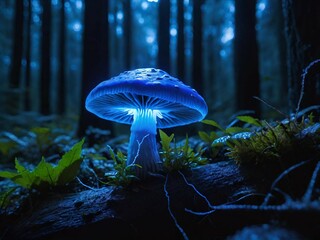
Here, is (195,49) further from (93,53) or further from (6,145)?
(6,145)

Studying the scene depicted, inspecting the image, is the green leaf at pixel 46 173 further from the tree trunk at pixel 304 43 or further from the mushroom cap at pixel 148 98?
the tree trunk at pixel 304 43

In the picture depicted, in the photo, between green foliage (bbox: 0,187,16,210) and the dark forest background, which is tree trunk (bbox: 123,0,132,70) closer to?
the dark forest background

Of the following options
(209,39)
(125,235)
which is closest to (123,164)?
(125,235)

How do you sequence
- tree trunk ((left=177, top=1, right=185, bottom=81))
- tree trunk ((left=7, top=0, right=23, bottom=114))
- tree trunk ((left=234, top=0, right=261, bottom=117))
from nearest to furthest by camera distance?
1. tree trunk ((left=234, top=0, right=261, bottom=117))
2. tree trunk ((left=177, top=1, right=185, bottom=81))
3. tree trunk ((left=7, top=0, right=23, bottom=114))

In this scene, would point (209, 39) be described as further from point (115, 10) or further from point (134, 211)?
point (134, 211)

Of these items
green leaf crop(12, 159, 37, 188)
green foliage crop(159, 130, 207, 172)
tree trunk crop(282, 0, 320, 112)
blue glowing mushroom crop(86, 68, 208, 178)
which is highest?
tree trunk crop(282, 0, 320, 112)

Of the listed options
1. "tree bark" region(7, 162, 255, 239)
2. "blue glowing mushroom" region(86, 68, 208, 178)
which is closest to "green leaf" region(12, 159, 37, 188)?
"tree bark" region(7, 162, 255, 239)
